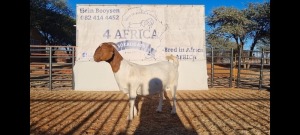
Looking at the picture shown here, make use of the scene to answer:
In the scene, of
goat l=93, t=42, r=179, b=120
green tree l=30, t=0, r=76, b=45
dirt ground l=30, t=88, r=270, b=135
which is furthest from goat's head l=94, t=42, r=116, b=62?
green tree l=30, t=0, r=76, b=45

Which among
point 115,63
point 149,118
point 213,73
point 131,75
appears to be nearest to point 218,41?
point 213,73

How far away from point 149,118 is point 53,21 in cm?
3769

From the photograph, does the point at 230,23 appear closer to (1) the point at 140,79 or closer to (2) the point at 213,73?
(2) the point at 213,73

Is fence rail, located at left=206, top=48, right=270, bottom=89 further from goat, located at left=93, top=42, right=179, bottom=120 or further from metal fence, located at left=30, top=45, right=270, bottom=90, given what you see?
goat, located at left=93, top=42, right=179, bottom=120

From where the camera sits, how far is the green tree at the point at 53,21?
36.9 metres

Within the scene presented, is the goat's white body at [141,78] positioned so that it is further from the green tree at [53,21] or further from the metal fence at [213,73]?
the green tree at [53,21]

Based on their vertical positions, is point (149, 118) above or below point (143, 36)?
below

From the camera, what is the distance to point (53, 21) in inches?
1580

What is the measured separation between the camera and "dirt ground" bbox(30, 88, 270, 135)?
5.16 meters

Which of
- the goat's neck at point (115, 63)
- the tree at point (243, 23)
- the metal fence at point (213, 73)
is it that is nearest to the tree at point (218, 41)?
the tree at point (243, 23)

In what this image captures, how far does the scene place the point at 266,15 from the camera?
36.2m
